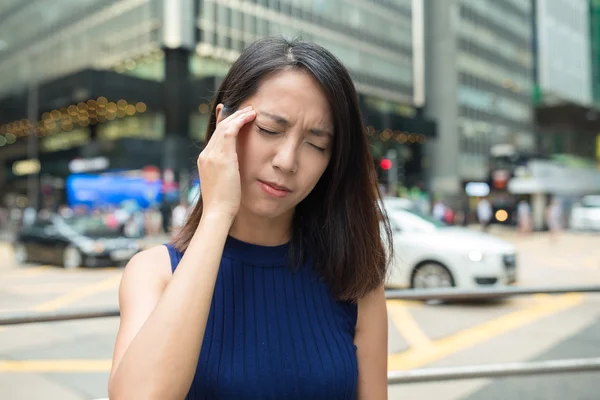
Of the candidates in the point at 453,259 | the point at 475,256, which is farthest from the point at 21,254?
the point at 475,256

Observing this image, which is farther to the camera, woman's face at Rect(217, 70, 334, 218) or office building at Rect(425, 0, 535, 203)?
office building at Rect(425, 0, 535, 203)

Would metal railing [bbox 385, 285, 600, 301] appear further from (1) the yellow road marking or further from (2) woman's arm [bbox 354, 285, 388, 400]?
(1) the yellow road marking

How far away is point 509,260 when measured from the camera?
696cm

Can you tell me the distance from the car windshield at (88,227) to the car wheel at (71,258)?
1.56ft

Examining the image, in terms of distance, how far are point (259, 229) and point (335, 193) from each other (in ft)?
0.79

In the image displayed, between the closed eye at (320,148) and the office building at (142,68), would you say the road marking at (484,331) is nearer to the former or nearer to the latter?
the closed eye at (320,148)

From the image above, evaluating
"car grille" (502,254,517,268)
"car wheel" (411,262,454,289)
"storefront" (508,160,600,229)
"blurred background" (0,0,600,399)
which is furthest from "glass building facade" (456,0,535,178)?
"car wheel" (411,262,454,289)

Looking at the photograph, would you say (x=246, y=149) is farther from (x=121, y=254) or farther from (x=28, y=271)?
(x=28, y=271)

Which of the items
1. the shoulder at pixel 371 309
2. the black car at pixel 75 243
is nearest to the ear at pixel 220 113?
the shoulder at pixel 371 309

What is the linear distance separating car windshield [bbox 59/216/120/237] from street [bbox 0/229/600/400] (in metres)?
3.53

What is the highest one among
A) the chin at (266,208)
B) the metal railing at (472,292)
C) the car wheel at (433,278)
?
the chin at (266,208)

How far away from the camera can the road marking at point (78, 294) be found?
6658 millimetres

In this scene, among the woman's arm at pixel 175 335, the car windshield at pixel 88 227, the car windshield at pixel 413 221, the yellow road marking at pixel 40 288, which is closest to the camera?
the woman's arm at pixel 175 335

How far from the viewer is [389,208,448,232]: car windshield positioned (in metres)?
7.47
